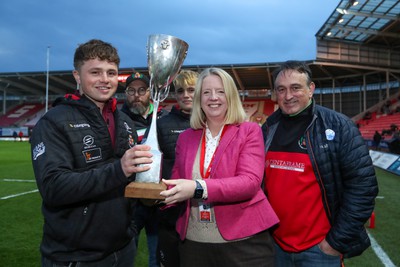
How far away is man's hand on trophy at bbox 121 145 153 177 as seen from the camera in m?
1.44

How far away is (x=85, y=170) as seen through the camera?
5.80 feet

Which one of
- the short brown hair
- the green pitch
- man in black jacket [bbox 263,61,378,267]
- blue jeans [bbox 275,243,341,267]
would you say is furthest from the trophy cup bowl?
the green pitch

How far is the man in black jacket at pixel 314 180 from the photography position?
77.9 inches

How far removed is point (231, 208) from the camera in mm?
1801

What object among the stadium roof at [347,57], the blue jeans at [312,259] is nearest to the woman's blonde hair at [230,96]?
the blue jeans at [312,259]

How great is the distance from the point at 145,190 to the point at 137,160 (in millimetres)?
141

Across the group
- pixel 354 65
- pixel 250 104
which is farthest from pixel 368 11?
pixel 250 104

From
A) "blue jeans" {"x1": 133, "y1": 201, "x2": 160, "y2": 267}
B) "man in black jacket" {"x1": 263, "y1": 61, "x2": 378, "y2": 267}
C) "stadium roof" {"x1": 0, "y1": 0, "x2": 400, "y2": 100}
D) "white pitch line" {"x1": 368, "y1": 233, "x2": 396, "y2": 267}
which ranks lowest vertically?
"white pitch line" {"x1": 368, "y1": 233, "x2": 396, "y2": 267}

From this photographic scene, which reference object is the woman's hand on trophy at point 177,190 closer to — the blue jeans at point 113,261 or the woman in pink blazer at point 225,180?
the woman in pink blazer at point 225,180

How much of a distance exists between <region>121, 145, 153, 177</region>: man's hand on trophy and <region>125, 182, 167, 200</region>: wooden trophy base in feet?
0.23

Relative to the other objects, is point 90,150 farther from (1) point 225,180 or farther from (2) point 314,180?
(2) point 314,180

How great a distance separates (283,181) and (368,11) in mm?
22131

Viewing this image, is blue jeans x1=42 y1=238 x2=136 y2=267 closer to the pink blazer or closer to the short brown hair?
the pink blazer

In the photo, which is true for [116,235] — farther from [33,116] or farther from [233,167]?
[33,116]
